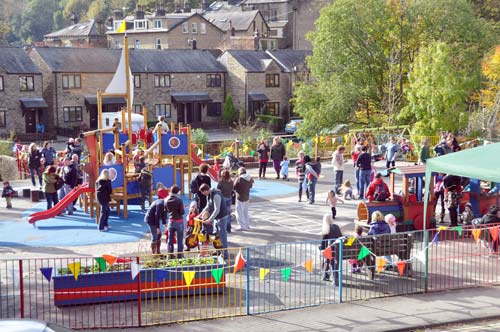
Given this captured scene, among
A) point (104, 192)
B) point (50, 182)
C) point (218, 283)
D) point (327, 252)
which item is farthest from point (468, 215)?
point (50, 182)

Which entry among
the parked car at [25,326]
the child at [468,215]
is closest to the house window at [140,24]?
the child at [468,215]

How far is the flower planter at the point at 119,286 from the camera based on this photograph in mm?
13266

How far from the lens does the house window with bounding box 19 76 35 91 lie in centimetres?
5451

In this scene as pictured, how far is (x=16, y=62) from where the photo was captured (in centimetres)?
5444

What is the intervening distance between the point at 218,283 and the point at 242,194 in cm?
593

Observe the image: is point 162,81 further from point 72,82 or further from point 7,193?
point 7,193

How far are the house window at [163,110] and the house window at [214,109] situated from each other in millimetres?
3760

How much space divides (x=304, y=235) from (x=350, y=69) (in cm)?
2646

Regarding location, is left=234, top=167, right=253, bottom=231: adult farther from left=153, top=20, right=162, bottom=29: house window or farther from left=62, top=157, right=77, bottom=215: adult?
left=153, top=20, right=162, bottom=29: house window

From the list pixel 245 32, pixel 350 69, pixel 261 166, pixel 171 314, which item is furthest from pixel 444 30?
pixel 245 32

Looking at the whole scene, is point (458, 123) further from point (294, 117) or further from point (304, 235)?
point (294, 117)

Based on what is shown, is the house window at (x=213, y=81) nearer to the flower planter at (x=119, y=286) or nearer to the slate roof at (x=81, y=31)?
the slate roof at (x=81, y=31)

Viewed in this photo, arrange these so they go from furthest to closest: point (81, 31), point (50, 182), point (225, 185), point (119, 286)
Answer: point (81, 31) < point (50, 182) < point (225, 185) < point (119, 286)

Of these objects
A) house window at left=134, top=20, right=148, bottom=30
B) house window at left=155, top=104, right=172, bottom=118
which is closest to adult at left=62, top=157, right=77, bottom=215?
house window at left=155, top=104, right=172, bottom=118
